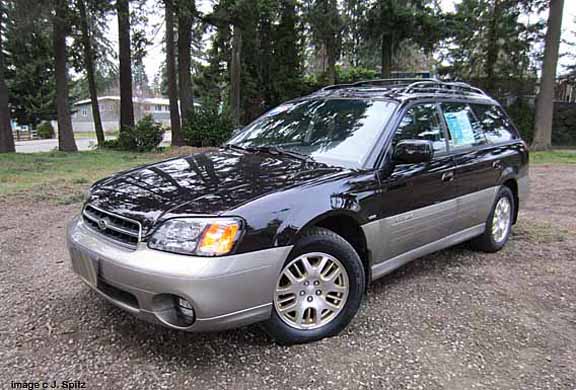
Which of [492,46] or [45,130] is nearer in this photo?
[492,46]

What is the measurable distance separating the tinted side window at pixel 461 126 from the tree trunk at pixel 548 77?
12.9 metres

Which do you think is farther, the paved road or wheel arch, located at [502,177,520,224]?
the paved road

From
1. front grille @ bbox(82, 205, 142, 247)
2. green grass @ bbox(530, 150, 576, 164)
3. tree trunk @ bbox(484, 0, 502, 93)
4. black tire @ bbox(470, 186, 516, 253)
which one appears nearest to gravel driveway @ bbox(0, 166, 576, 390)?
black tire @ bbox(470, 186, 516, 253)

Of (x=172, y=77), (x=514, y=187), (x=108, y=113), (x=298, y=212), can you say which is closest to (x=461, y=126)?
(x=514, y=187)

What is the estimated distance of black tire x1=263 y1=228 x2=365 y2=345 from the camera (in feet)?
8.70

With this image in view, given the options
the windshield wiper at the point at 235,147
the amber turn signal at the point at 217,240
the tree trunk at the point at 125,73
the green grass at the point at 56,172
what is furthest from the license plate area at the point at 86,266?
the tree trunk at the point at 125,73

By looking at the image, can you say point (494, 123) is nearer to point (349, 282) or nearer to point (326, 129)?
point (326, 129)

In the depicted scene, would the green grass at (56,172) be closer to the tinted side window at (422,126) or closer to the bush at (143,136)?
the bush at (143,136)

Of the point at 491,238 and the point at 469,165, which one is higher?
the point at 469,165

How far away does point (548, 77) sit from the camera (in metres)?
14.9

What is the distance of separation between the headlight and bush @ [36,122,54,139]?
42641 millimetres

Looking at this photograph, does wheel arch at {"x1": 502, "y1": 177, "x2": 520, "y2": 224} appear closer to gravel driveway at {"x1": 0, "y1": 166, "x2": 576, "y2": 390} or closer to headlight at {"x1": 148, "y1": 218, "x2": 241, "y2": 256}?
gravel driveway at {"x1": 0, "y1": 166, "x2": 576, "y2": 390}

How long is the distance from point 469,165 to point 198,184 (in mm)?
2452

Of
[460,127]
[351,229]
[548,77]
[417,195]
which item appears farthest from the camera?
[548,77]
